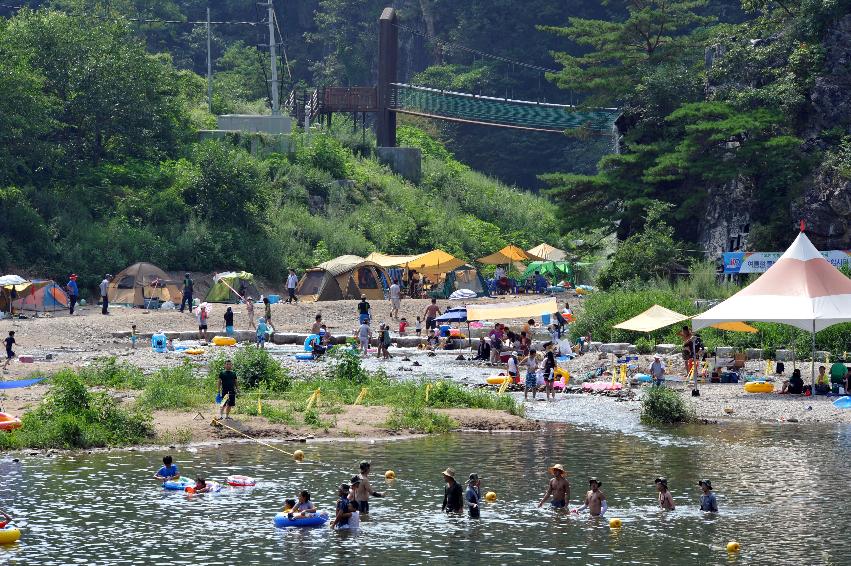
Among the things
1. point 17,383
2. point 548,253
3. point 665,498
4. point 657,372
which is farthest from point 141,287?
point 665,498

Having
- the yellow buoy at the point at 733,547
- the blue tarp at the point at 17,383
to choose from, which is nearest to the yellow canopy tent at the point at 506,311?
the blue tarp at the point at 17,383

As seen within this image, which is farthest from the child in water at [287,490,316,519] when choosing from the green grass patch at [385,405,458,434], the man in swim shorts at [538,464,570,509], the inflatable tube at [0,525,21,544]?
the green grass patch at [385,405,458,434]

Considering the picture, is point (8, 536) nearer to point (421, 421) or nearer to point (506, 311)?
point (421, 421)

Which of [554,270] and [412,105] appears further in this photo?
[412,105]

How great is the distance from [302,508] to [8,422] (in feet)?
30.5

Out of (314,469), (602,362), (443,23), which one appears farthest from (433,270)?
(443,23)

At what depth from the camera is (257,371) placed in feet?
113

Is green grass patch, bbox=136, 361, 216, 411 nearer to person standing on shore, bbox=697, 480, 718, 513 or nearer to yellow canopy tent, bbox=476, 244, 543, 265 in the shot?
person standing on shore, bbox=697, 480, 718, 513

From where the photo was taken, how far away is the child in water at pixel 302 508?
22266mm

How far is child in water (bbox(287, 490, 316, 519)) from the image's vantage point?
73.0 feet

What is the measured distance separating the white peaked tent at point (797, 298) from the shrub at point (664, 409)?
4.30m

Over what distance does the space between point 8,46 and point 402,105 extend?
2582 cm

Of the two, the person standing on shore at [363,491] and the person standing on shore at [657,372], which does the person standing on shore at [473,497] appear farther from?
the person standing on shore at [657,372]

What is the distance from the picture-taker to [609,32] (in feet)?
193
